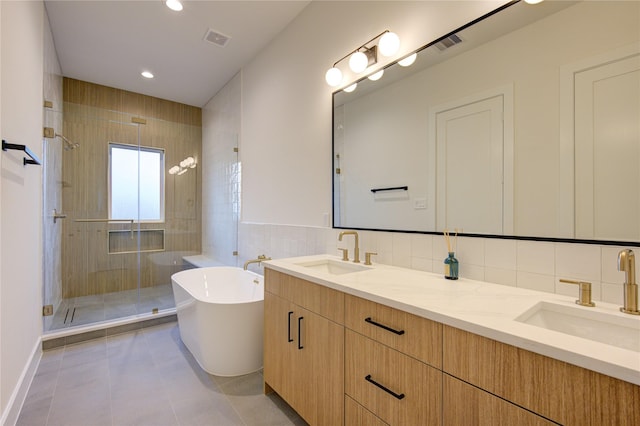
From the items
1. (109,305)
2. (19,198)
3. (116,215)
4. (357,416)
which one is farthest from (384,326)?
(116,215)

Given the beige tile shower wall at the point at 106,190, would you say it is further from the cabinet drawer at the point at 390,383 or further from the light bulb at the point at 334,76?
the cabinet drawer at the point at 390,383

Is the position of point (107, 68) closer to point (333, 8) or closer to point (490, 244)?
point (333, 8)

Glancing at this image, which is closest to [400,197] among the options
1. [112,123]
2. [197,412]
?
[197,412]

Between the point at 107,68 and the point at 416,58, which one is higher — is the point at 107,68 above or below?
above

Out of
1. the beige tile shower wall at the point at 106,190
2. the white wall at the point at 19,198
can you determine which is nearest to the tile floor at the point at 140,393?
the white wall at the point at 19,198

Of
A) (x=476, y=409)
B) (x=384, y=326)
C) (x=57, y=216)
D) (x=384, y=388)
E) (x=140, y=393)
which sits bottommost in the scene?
(x=140, y=393)

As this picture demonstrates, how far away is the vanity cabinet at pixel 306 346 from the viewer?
133 cm

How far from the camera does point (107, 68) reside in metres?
3.41

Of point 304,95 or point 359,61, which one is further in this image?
point 304,95

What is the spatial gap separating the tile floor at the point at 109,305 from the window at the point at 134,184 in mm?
912

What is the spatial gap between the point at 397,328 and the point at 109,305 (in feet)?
11.6

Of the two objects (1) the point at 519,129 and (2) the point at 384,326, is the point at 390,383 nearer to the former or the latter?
(2) the point at 384,326

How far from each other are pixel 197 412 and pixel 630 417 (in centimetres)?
196

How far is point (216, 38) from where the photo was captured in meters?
2.86
